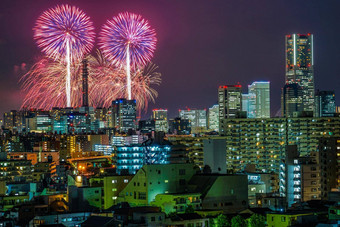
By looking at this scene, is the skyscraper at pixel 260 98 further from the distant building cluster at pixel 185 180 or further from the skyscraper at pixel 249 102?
the distant building cluster at pixel 185 180

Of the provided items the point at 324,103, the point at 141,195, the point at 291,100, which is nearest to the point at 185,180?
the point at 141,195

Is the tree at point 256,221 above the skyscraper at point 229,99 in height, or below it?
below

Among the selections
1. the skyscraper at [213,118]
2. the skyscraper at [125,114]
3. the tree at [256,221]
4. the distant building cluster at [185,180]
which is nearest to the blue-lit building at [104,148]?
the distant building cluster at [185,180]

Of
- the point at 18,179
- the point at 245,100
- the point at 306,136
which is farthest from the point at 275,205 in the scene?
the point at 245,100

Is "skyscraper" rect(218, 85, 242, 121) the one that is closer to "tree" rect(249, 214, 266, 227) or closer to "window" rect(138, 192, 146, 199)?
"window" rect(138, 192, 146, 199)

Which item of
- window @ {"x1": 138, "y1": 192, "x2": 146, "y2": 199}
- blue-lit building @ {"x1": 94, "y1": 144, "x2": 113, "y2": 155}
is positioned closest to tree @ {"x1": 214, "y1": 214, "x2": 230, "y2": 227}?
window @ {"x1": 138, "y1": 192, "x2": 146, "y2": 199}

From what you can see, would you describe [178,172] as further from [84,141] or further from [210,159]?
[84,141]

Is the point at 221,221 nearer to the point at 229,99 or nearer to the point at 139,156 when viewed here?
the point at 139,156
